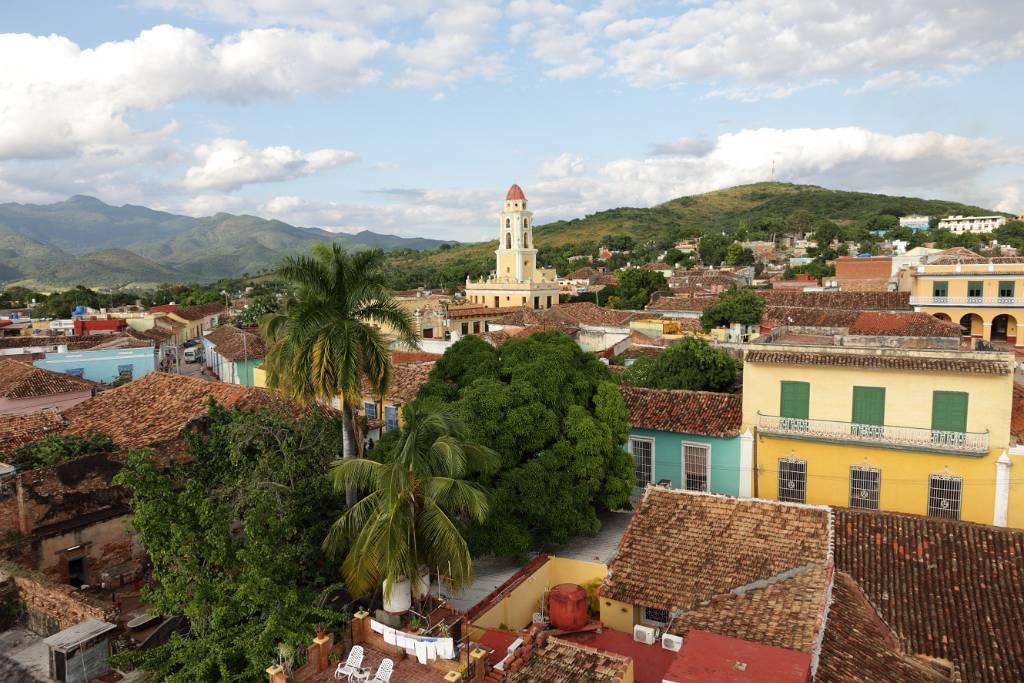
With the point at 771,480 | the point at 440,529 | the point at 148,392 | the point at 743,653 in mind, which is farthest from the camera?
the point at 148,392

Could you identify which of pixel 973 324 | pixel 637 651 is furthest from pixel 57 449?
pixel 973 324

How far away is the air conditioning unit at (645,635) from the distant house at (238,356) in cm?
2596

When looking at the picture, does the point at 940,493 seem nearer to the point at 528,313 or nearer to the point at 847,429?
the point at 847,429

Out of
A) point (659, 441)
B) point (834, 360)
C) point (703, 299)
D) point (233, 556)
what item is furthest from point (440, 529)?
point (703, 299)

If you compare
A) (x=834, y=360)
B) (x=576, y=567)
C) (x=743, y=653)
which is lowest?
(x=576, y=567)

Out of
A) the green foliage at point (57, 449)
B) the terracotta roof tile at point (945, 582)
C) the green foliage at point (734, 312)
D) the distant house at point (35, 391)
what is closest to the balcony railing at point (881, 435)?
the terracotta roof tile at point (945, 582)

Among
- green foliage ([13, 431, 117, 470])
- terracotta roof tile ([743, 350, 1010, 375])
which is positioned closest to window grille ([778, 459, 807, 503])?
terracotta roof tile ([743, 350, 1010, 375])

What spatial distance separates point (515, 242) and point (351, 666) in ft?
191

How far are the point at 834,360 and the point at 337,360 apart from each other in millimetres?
11040

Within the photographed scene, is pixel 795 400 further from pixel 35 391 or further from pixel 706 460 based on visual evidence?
pixel 35 391

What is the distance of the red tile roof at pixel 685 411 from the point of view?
16875 millimetres

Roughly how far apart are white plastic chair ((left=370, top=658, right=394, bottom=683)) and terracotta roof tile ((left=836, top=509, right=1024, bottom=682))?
7.47m

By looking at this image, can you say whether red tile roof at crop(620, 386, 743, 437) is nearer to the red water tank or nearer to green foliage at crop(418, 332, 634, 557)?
green foliage at crop(418, 332, 634, 557)

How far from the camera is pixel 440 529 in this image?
31.3 feet
